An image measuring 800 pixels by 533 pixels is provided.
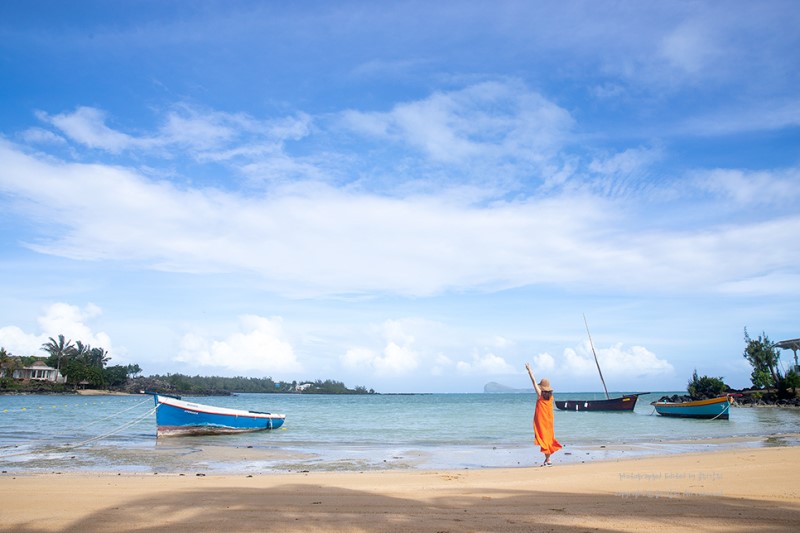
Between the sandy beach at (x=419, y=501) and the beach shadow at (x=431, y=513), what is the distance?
0.01m

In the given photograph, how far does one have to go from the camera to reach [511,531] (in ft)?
19.1

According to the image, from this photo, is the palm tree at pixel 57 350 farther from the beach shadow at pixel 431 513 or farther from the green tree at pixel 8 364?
the beach shadow at pixel 431 513

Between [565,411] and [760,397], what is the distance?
18.4 metres

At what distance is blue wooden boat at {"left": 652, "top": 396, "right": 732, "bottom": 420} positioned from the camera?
3494 cm

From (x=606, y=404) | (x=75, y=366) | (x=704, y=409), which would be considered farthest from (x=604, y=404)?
(x=75, y=366)

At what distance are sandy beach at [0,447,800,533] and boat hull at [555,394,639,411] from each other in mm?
38659

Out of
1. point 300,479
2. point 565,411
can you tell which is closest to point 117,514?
point 300,479

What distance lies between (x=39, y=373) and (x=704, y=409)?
332 feet

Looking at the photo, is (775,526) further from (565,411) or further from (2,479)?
(565,411)

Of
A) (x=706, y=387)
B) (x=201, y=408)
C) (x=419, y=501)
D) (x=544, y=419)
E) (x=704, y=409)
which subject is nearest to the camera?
(x=419, y=501)

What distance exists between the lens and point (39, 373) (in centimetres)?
9475

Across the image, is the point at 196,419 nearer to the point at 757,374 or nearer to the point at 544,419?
the point at 544,419

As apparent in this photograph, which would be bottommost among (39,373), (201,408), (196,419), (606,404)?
(606,404)

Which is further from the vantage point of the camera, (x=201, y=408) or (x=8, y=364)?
(x=8, y=364)
